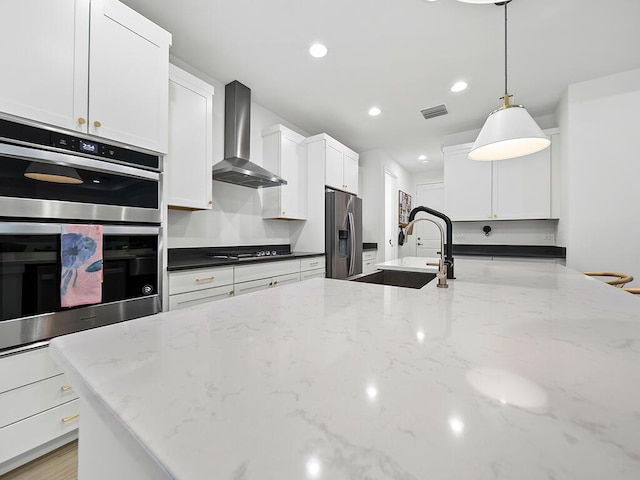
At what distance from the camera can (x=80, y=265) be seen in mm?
1420

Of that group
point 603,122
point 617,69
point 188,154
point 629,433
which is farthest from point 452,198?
point 629,433

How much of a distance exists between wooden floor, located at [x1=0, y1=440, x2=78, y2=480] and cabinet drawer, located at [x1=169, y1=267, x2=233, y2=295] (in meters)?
0.93

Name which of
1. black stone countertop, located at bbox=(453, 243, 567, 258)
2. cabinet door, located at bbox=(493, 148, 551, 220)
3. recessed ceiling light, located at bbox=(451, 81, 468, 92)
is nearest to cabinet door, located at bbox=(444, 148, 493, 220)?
cabinet door, located at bbox=(493, 148, 551, 220)

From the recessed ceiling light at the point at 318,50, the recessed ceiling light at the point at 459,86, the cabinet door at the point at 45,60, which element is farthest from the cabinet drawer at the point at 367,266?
the cabinet door at the point at 45,60

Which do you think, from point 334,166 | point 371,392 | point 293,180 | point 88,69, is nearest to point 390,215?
point 334,166

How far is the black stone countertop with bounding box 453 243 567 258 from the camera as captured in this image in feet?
10.8

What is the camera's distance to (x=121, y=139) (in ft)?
5.23

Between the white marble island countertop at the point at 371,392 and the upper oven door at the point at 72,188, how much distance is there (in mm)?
1123

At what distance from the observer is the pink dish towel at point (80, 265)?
138 centimetres

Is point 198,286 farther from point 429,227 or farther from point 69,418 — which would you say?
point 429,227

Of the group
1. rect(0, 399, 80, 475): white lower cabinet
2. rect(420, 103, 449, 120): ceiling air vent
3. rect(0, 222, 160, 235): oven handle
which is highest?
rect(420, 103, 449, 120): ceiling air vent

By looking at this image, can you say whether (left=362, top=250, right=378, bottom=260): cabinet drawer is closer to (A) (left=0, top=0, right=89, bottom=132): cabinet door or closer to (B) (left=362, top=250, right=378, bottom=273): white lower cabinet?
(B) (left=362, top=250, right=378, bottom=273): white lower cabinet

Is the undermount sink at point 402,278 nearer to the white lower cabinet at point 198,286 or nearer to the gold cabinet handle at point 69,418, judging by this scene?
the white lower cabinet at point 198,286

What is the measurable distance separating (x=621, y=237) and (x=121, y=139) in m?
4.31
